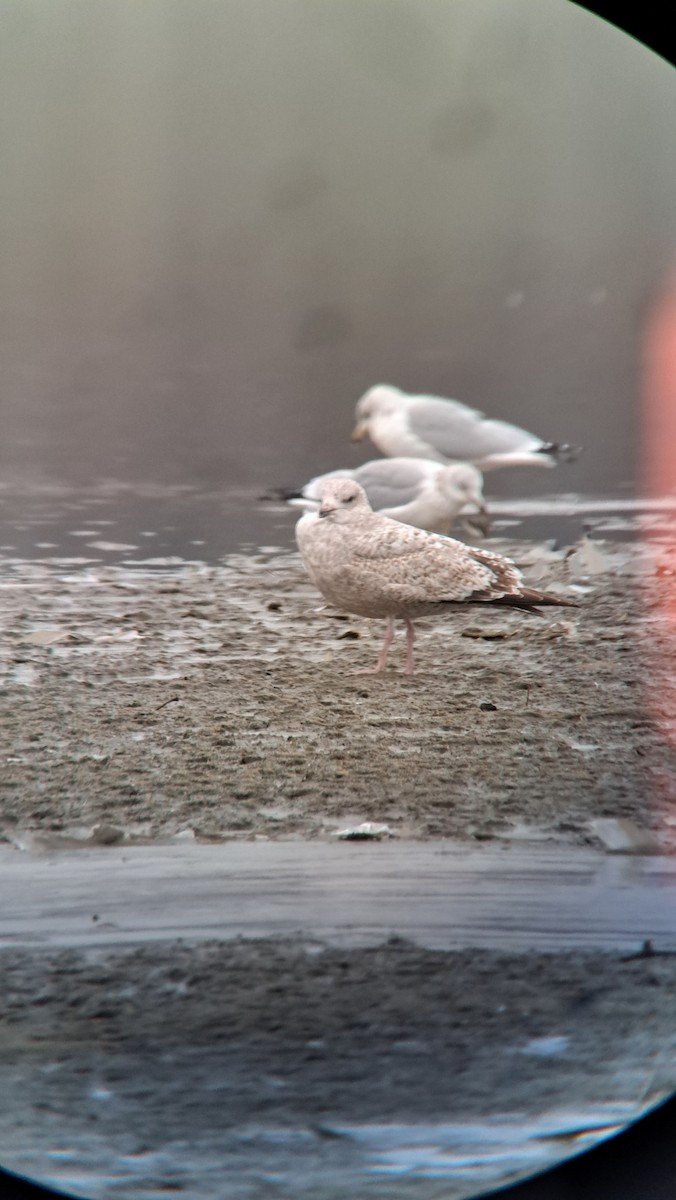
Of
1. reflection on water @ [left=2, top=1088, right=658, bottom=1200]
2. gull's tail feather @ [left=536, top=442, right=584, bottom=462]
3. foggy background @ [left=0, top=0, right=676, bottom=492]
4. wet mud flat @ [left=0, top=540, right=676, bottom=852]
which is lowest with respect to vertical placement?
reflection on water @ [left=2, top=1088, right=658, bottom=1200]

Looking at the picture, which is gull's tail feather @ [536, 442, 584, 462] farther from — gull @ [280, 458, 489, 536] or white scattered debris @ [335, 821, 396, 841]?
white scattered debris @ [335, 821, 396, 841]

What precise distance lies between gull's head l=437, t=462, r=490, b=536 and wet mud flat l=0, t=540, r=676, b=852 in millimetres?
34

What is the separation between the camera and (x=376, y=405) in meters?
1.33

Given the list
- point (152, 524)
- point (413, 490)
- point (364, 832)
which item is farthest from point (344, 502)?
point (364, 832)

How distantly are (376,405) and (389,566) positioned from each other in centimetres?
18

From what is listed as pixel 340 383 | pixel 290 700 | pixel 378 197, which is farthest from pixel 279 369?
pixel 290 700

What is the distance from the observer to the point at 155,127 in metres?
1.30

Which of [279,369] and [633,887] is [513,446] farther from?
[633,887]

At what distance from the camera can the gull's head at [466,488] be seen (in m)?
1.35

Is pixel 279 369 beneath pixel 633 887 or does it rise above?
above

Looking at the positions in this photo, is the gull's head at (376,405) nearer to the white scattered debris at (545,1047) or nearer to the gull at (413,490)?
the gull at (413,490)

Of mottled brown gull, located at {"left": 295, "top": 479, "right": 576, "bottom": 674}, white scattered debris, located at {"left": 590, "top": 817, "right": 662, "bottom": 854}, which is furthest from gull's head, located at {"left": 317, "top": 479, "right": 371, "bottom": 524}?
white scattered debris, located at {"left": 590, "top": 817, "right": 662, "bottom": 854}

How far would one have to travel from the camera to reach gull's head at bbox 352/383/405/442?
133cm

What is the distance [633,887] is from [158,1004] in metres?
0.54
